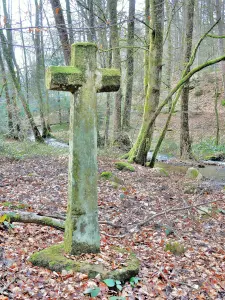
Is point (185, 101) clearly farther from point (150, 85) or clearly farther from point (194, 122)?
point (194, 122)

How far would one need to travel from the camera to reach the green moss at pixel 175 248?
501cm

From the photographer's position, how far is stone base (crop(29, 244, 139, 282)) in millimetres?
3576

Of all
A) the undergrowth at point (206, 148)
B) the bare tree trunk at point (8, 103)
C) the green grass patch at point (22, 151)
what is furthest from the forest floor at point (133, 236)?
the undergrowth at point (206, 148)

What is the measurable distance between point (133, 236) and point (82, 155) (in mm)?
2443

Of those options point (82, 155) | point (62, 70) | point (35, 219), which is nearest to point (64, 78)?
point (62, 70)

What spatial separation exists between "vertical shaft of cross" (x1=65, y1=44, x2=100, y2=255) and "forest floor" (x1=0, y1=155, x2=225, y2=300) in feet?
1.70

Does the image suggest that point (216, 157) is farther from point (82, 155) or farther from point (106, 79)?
point (82, 155)


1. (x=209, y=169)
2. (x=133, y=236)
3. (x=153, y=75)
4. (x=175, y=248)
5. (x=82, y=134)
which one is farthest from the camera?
(x=209, y=169)

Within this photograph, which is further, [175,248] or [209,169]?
[209,169]

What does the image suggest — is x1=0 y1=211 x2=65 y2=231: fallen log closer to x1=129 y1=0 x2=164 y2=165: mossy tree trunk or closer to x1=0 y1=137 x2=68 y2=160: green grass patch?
x1=0 y1=137 x2=68 y2=160: green grass patch

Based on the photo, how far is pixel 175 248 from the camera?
198 inches

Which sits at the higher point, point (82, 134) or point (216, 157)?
point (82, 134)

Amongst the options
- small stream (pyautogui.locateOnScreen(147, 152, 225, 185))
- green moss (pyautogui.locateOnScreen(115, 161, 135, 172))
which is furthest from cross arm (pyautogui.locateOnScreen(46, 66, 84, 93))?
small stream (pyautogui.locateOnScreen(147, 152, 225, 185))

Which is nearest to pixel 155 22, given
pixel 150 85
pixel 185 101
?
pixel 150 85
